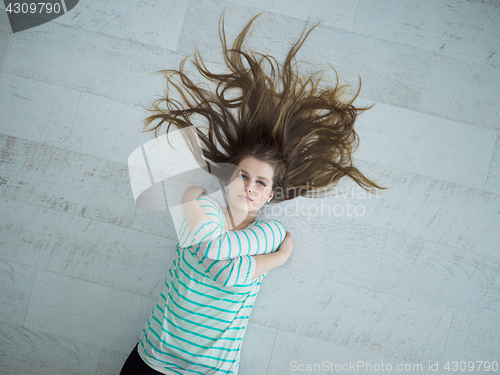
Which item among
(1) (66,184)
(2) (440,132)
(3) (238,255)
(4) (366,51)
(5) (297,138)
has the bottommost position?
(1) (66,184)

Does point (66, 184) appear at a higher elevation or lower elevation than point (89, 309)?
higher

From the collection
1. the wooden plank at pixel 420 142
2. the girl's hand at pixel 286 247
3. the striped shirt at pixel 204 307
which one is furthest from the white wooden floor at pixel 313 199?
the striped shirt at pixel 204 307

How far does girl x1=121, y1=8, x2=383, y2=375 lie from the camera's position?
1.12 m

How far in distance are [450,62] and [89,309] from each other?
213 centimetres

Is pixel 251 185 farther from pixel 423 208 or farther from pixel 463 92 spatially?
pixel 463 92

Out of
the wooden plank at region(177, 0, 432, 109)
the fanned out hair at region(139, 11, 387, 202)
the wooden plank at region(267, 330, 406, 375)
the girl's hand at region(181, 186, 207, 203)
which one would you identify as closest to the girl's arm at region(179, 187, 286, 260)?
the girl's hand at region(181, 186, 207, 203)

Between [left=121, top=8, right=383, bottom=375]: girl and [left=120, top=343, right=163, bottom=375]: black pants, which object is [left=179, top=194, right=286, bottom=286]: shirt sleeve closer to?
[left=121, top=8, right=383, bottom=375]: girl

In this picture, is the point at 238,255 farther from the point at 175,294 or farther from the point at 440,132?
the point at 440,132

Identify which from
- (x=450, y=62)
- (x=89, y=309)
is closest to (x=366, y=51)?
(x=450, y=62)

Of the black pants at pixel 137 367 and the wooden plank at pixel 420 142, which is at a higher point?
the wooden plank at pixel 420 142

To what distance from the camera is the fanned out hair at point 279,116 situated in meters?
1.33

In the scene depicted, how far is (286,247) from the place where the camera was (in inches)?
50.2

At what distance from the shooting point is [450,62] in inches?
55.4

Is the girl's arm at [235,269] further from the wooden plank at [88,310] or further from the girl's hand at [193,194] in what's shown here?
the wooden plank at [88,310]
